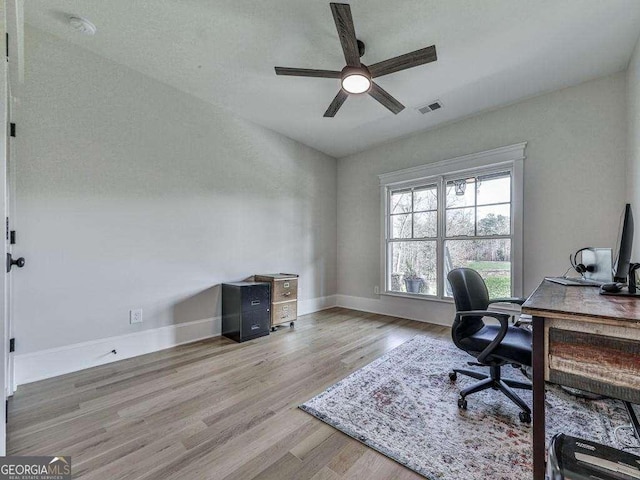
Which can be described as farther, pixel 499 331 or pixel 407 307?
pixel 407 307

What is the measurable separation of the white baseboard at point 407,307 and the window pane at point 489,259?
259 millimetres

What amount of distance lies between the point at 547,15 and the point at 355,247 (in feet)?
11.8

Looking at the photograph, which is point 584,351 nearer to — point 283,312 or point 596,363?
point 596,363

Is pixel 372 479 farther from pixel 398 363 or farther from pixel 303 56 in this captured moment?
pixel 303 56

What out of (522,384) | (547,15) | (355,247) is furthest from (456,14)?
(355,247)

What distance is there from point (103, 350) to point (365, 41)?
3605 millimetres

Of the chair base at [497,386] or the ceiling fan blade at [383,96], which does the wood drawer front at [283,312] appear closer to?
the chair base at [497,386]

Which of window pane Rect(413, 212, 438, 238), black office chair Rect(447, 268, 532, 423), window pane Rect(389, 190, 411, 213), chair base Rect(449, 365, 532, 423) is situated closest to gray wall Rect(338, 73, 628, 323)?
window pane Rect(389, 190, 411, 213)

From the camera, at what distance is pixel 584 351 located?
1045mm

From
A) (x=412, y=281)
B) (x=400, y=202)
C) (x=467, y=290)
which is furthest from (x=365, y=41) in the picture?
(x=412, y=281)

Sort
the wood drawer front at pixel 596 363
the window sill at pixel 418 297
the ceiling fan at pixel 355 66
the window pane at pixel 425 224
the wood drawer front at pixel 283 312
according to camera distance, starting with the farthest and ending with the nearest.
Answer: the window pane at pixel 425 224, the window sill at pixel 418 297, the wood drawer front at pixel 283 312, the ceiling fan at pixel 355 66, the wood drawer front at pixel 596 363

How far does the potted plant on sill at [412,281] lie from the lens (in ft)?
13.9

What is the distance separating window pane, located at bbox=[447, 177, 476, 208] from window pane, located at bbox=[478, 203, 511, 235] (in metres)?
0.20

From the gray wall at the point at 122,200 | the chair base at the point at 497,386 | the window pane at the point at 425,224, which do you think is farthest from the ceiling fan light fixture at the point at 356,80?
the chair base at the point at 497,386
